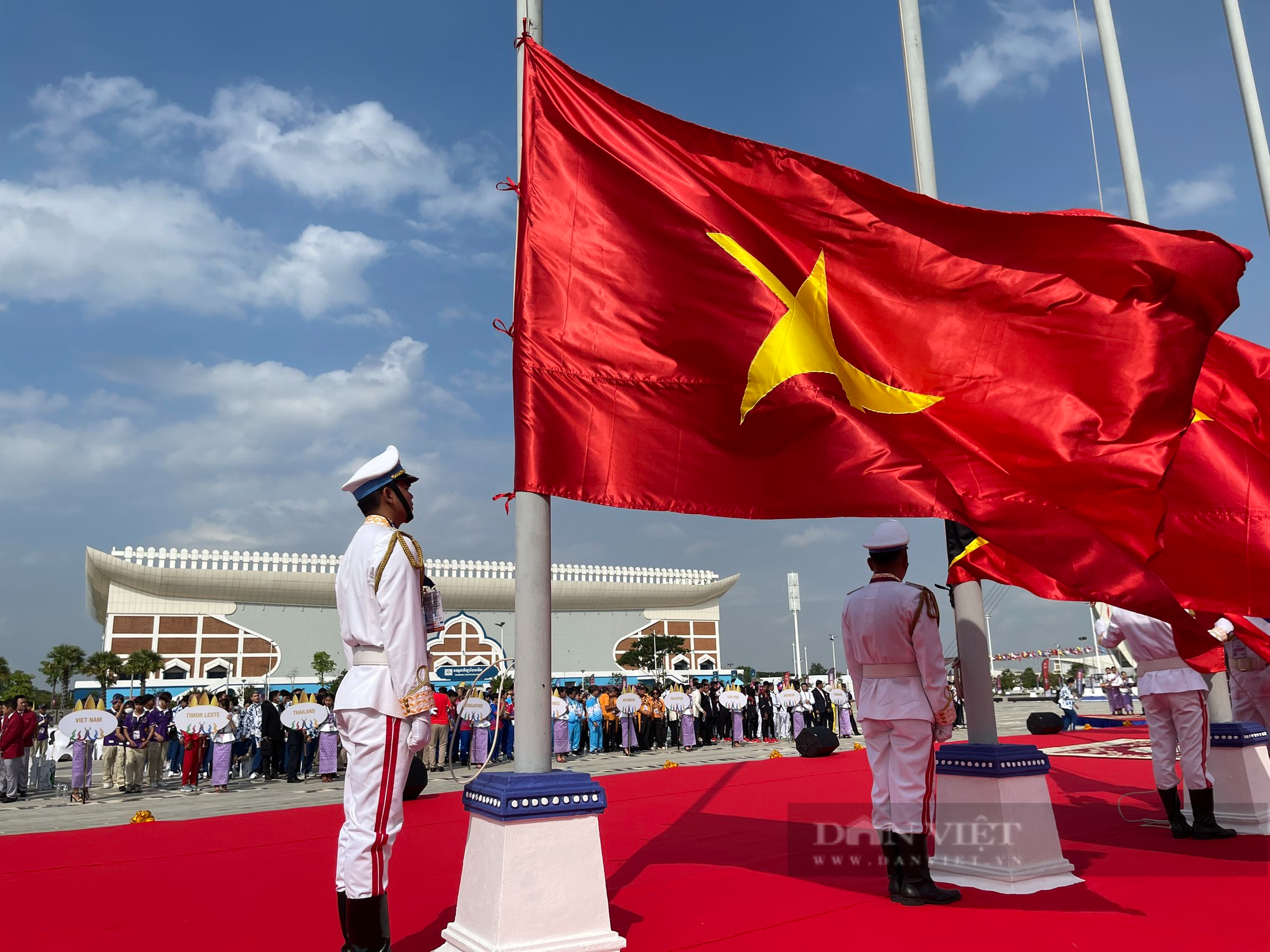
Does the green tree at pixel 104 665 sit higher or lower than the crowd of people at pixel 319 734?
higher

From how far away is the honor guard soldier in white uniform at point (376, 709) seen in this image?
3314mm

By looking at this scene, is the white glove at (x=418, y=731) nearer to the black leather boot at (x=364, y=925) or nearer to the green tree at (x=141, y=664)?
the black leather boot at (x=364, y=925)

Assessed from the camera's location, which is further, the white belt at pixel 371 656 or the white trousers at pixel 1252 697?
the white trousers at pixel 1252 697

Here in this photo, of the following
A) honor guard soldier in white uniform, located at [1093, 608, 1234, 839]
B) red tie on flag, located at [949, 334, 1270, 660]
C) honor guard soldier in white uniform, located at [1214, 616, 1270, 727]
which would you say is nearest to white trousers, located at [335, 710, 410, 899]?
red tie on flag, located at [949, 334, 1270, 660]

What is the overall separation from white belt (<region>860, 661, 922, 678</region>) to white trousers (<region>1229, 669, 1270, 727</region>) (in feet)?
17.4

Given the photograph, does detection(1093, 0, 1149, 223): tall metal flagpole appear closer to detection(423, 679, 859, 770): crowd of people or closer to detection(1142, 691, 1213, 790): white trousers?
detection(1142, 691, 1213, 790): white trousers

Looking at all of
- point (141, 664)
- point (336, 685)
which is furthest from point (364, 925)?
point (141, 664)

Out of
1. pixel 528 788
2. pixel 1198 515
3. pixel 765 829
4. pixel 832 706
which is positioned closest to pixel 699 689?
pixel 832 706

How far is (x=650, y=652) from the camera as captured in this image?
56.9 m

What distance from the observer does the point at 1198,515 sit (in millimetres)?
5277

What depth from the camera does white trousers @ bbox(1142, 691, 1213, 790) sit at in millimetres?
5773

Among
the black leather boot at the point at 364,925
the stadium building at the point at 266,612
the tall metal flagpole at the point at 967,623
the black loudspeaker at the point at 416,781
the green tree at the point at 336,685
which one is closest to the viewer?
the black leather boot at the point at 364,925

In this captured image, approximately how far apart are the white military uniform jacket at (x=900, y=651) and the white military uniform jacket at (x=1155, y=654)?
2176mm

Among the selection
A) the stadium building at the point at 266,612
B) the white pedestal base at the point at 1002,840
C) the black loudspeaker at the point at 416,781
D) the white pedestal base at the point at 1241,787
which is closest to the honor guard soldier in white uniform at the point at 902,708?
the white pedestal base at the point at 1002,840
